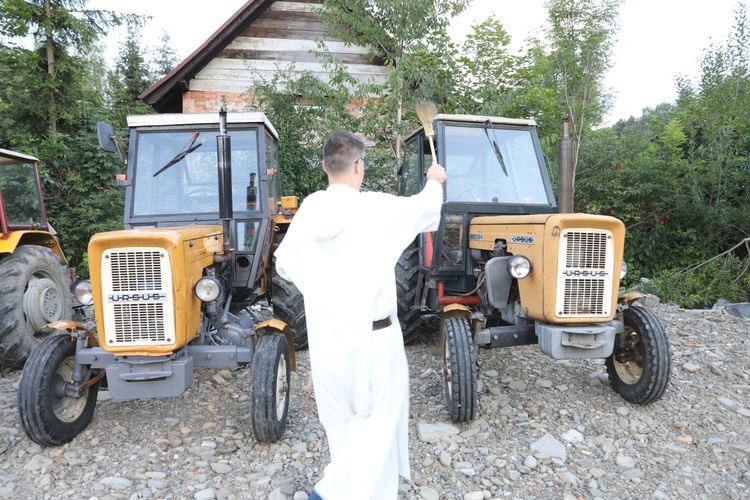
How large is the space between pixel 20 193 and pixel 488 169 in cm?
501

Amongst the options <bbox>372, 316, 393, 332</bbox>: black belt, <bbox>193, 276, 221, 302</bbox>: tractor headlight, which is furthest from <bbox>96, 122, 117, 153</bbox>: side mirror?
<bbox>372, 316, 393, 332</bbox>: black belt

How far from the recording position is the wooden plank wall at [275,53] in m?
10.4

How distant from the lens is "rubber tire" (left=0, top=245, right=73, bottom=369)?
4.37m

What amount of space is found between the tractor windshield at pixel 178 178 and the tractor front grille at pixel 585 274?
268 centimetres

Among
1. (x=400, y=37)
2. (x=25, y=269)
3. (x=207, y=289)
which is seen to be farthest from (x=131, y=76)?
(x=207, y=289)

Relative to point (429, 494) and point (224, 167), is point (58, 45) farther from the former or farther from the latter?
point (429, 494)

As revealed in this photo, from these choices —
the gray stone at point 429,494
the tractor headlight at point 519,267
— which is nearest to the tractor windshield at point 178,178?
the tractor headlight at point 519,267

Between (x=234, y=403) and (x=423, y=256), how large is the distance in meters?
2.15

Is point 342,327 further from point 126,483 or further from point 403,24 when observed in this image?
point 403,24

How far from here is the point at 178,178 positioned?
441 cm

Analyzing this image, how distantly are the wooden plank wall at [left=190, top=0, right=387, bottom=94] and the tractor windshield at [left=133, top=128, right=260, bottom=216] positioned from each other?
6473 mm

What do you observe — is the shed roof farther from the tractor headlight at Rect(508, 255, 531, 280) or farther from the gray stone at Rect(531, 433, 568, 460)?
the gray stone at Rect(531, 433, 568, 460)

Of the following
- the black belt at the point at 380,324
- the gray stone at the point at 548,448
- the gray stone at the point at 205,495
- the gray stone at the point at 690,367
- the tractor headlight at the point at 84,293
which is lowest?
the gray stone at the point at 205,495

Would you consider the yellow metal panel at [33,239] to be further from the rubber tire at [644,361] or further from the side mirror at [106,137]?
the rubber tire at [644,361]
